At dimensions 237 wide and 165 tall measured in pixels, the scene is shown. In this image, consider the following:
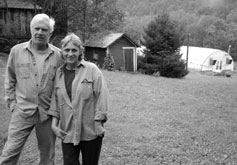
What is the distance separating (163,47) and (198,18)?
78.3 meters

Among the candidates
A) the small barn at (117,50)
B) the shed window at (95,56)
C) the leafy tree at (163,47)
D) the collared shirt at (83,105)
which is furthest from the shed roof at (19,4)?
the collared shirt at (83,105)

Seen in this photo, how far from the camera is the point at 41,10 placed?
68.6 ft

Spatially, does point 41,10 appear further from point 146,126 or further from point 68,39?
point 68,39

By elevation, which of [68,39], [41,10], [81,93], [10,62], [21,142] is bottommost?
[21,142]

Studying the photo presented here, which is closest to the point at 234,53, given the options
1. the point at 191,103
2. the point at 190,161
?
the point at 191,103

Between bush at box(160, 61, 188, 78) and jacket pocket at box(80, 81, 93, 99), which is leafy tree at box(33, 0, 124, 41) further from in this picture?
jacket pocket at box(80, 81, 93, 99)

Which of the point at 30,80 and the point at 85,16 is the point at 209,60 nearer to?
the point at 85,16

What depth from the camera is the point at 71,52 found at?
9.27 feet

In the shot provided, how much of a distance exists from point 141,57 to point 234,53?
48.4 meters

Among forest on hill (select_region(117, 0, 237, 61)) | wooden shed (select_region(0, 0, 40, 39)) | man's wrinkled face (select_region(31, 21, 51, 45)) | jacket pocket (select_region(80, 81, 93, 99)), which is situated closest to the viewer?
jacket pocket (select_region(80, 81, 93, 99))

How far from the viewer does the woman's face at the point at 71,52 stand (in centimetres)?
281

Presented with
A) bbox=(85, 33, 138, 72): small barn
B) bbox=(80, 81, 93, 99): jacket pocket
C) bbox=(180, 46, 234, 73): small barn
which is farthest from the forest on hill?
bbox=(80, 81, 93, 99): jacket pocket

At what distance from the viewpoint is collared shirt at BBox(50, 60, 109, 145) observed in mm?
2795

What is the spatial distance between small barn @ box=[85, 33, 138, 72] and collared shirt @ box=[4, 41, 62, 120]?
1842 cm
